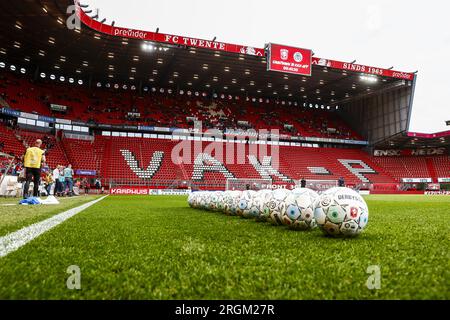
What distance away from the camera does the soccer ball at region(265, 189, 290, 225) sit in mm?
5445

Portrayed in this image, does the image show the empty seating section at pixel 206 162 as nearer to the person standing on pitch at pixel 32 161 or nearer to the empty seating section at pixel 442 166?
the empty seating section at pixel 442 166

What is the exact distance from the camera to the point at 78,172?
97.1 feet

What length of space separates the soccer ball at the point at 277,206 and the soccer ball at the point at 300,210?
0.36ft

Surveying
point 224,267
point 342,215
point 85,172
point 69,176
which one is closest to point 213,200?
point 342,215

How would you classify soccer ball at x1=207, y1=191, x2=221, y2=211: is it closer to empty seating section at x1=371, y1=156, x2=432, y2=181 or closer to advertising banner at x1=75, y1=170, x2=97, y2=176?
advertising banner at x1=75, y1=170, x2=97, y2=176

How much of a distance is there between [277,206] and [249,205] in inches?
49.0

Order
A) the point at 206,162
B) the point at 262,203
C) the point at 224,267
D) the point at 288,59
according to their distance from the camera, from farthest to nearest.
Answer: the point at 206,162 < the point at 288,59 < the point at 262,203 < the point at 224,267

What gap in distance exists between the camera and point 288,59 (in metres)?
26.3

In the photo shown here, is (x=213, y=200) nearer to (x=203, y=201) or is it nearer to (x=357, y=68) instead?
(x=203, y=201)

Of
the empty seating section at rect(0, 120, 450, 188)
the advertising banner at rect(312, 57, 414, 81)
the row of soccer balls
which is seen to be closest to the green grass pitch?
the row of soccer balls

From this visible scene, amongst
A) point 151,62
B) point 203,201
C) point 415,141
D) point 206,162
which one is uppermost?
point 151,62

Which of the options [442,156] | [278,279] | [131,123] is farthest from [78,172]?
[442,156]

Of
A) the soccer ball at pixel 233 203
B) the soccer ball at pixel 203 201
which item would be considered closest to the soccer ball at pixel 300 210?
the soccer ball at pixel 233 203
